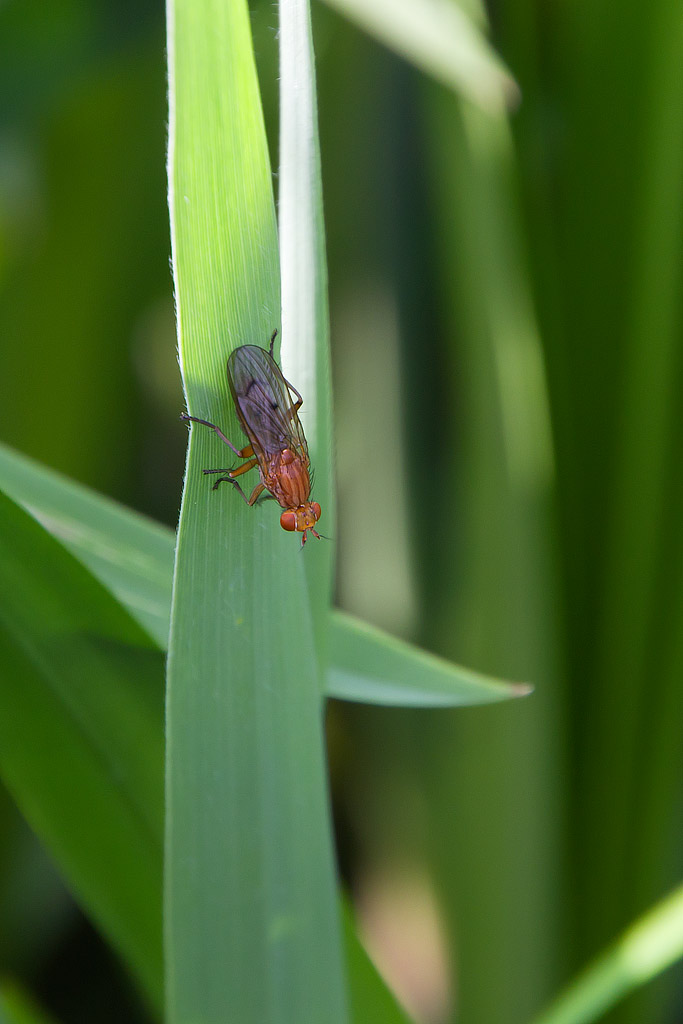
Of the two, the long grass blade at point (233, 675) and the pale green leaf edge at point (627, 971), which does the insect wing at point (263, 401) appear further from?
the pale green leaf edge at point (627, 971)

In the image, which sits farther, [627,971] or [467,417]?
[467,417]

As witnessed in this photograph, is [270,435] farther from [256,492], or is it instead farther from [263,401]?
[256,492]

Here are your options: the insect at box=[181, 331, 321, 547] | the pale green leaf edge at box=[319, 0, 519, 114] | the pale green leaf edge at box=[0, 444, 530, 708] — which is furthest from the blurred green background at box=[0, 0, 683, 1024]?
the pale green leaf edge at box=[0, 444, 530, 708]

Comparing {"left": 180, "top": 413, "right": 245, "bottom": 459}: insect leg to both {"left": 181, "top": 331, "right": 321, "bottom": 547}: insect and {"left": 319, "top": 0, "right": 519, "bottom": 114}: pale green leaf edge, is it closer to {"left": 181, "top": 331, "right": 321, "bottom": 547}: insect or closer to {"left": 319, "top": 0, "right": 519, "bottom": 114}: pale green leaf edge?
{"left": 181, "top": 331, "right": 321, "bottom": 547}: insect

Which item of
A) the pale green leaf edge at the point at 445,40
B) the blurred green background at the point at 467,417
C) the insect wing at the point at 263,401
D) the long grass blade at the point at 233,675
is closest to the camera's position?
the long grass blade at the point at 233,675

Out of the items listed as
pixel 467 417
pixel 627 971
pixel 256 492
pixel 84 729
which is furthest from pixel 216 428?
pixel 467 417

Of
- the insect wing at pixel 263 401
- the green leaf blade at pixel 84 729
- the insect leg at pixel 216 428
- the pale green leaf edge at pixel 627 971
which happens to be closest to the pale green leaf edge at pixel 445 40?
the insect wing at pixel 263 401

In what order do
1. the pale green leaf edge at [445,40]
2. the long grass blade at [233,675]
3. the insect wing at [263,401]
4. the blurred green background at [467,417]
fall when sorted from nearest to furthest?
the long grass blade at [233,675] → the insect wing at [263,401] → the pale green leaf edge at [445,40] → the blurred green background at [467,417]
